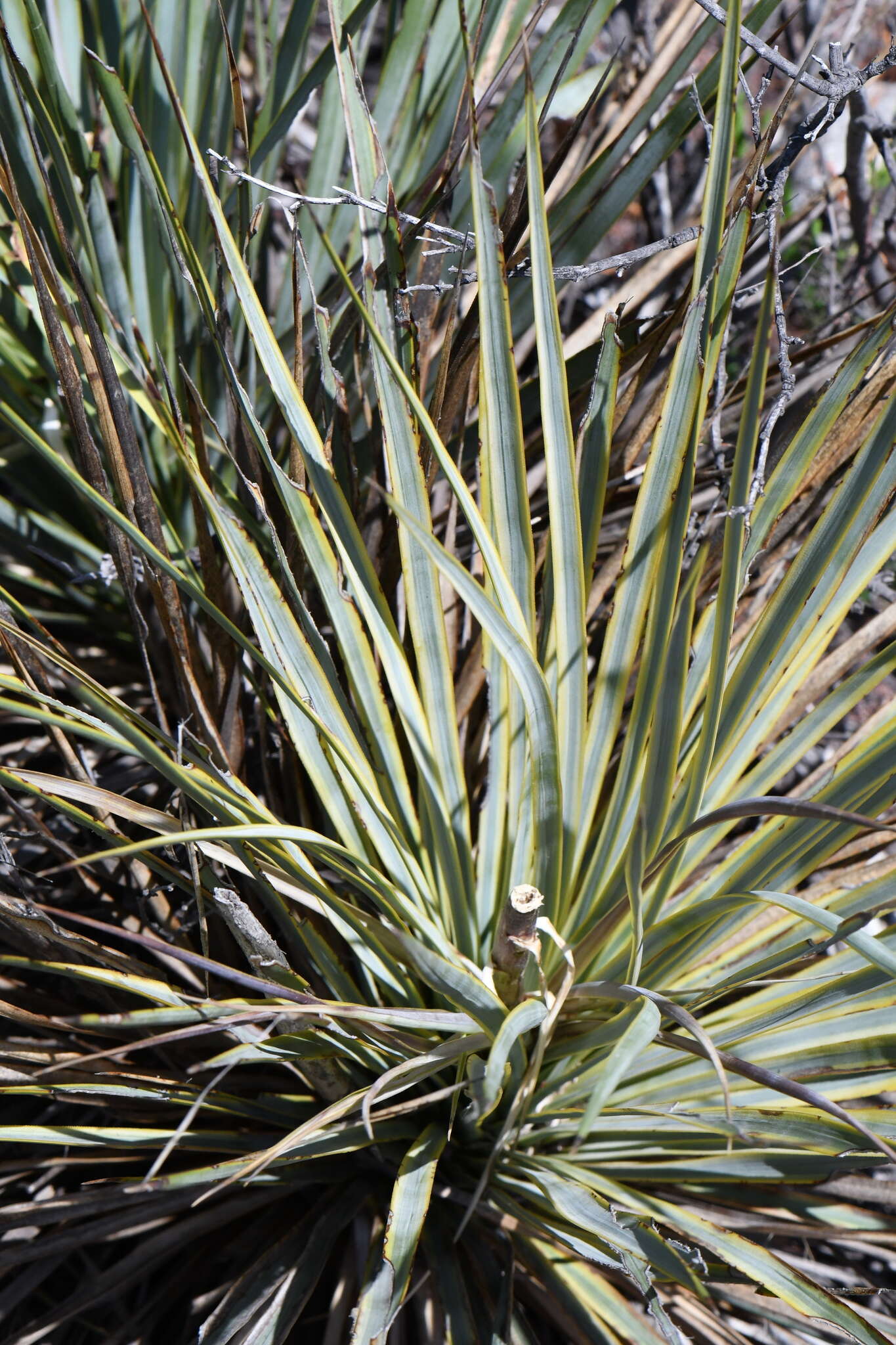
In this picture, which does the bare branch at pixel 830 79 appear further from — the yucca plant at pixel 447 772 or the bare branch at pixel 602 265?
the bare branch at pixel 602 265

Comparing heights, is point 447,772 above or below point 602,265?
below

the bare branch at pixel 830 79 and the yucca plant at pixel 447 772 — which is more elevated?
the bare branch at pixel 830 79

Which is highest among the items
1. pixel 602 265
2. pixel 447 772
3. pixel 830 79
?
pixel 830 79

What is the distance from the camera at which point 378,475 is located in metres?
1.05

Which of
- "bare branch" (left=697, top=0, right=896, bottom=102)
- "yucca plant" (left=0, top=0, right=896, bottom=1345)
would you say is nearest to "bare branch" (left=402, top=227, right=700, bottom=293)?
"yucca plant" (left=0, top=0, right=896, bottom=1345)

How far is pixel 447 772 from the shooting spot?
85 cm

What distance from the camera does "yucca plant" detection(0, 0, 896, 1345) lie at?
2.28 ft

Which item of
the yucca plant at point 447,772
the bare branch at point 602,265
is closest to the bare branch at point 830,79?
the yucca plant at point 447,772

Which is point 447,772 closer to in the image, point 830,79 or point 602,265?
point 602,265

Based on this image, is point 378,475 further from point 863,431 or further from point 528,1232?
point 528,1232

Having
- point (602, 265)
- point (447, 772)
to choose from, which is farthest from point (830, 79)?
point (447, 772)

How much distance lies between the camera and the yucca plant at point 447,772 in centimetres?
70

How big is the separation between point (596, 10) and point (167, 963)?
1051mm

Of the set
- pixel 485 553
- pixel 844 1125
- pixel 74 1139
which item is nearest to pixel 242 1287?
pixel 74 1139
